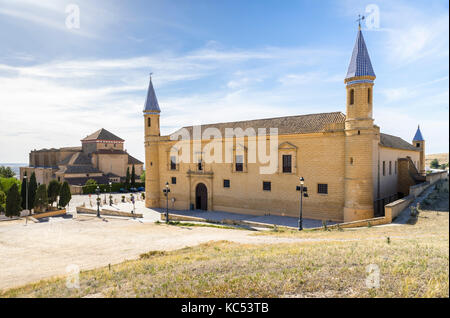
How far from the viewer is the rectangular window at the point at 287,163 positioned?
22.4m

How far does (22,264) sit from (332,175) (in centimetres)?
1831

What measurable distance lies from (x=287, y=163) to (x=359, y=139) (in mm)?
5539

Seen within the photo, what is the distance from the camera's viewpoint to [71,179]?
48094 millimetres

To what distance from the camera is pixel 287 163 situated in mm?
22531

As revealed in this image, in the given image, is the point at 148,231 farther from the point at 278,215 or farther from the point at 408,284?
the point at 408,284

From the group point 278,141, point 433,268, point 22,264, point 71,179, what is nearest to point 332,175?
point 278,141

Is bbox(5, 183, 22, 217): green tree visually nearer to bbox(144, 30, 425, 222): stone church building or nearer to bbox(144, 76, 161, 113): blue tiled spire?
bbox(144, 30, 425, 222): stone church building

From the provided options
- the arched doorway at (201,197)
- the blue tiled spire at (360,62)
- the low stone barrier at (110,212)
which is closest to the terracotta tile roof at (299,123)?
the blue tiled spire at (360,62)

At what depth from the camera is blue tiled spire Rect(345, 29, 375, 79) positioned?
62.6ft

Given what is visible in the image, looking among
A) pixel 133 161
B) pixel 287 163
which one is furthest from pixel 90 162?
pixel 287 163

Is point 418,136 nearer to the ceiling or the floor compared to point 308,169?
nearer to the ceiling

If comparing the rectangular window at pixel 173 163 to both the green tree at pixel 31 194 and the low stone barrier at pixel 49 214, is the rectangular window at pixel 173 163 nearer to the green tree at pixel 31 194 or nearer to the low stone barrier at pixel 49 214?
the low stone barrier at pixel 49 214

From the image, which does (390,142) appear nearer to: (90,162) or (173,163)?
(173,163)

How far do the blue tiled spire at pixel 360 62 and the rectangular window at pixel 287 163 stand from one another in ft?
22.9
